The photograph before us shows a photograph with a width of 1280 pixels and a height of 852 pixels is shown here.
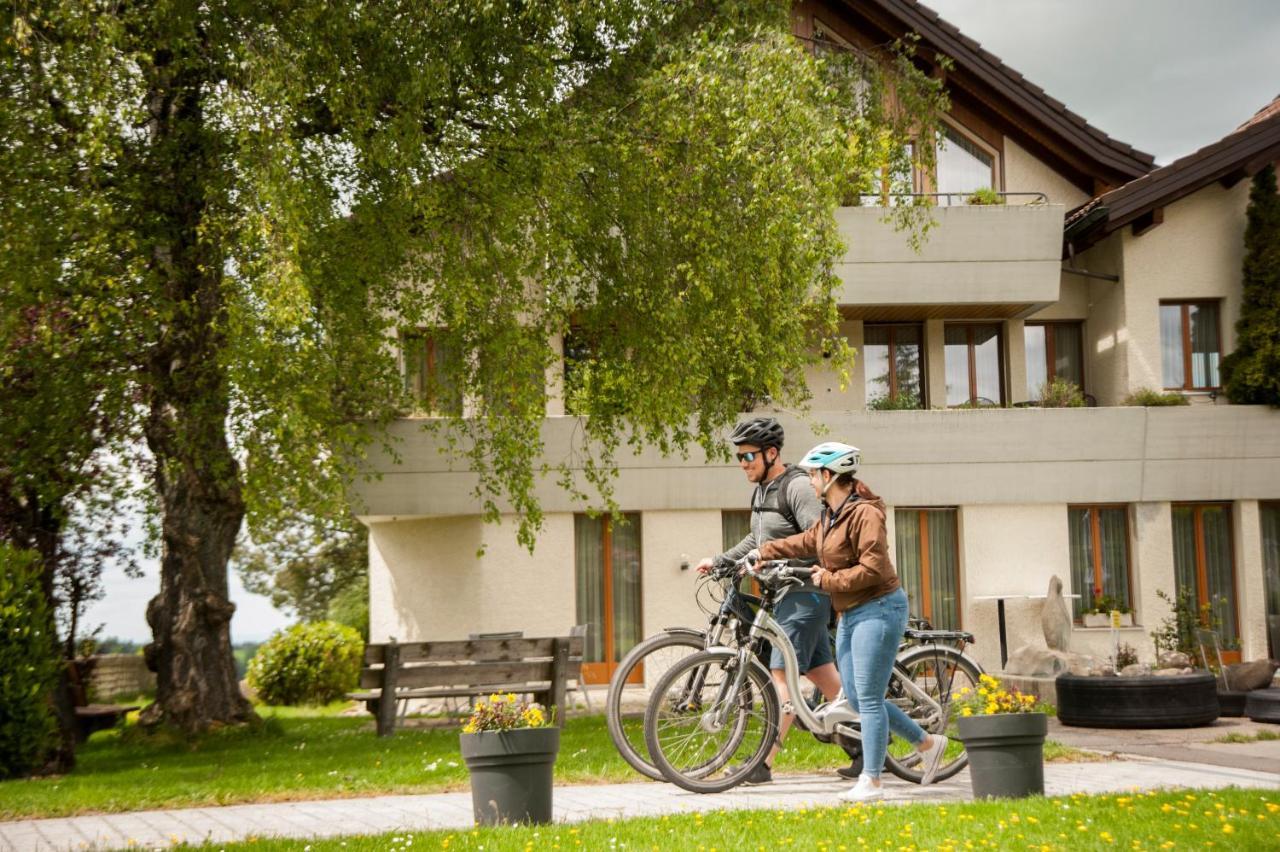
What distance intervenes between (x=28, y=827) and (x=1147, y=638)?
1726 cm

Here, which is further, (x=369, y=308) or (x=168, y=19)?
(x=369, y=308)

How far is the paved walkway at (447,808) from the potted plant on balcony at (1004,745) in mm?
418

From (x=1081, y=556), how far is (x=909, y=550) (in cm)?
278

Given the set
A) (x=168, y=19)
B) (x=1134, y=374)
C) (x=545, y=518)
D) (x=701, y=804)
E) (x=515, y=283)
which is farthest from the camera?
(x=1134, y=374)

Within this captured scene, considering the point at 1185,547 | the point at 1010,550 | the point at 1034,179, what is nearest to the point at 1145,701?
the point at 1010,550

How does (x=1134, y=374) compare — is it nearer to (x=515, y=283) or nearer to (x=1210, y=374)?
(x=1210, y=374)

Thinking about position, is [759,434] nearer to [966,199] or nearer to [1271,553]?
[966,199]

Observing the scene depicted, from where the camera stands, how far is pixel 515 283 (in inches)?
551

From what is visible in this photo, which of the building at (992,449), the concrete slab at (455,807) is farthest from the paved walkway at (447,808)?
the building at (992,449)

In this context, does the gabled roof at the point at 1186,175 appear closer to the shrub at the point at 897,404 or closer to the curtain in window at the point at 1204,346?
the curtain in window at the point at 1204,346

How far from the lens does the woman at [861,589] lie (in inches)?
316

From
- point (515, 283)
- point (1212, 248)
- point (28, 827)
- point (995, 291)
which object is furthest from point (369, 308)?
point (1212, 248)

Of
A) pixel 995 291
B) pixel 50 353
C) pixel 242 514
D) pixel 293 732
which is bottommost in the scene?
pixel 293 732

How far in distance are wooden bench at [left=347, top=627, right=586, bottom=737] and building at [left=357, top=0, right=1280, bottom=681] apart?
6.09m
